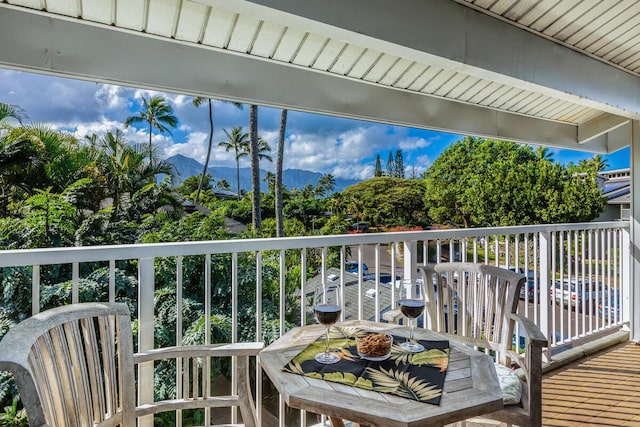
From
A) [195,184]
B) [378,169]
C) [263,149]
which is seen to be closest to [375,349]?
[195,184]

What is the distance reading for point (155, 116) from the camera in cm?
2100

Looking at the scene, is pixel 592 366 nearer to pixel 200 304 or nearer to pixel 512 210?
pixel 200 304

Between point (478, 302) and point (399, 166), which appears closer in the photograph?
point (478, 302)

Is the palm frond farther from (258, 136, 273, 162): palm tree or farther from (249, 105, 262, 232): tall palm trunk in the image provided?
(258, 136, 273, 162): palm tree

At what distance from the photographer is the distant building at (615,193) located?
808 inches

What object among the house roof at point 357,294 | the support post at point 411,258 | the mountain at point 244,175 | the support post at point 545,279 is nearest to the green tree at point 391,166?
the mountain at point 244,175

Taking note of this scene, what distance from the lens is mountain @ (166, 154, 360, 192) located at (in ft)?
78.7

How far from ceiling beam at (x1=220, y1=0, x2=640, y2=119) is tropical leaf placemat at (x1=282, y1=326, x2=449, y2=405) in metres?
1.47

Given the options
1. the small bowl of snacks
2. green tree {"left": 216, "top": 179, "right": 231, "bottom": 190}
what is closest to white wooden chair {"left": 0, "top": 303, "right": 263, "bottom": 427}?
the small bowl of snacks

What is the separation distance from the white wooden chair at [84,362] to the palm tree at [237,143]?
81.6 feet

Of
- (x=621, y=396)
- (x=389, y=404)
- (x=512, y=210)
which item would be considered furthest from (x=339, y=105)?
(x=512, y=210)

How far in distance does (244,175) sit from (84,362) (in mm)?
26807

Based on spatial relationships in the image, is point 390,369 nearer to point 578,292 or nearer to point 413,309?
point 413,309

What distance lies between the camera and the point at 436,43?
210 cm
